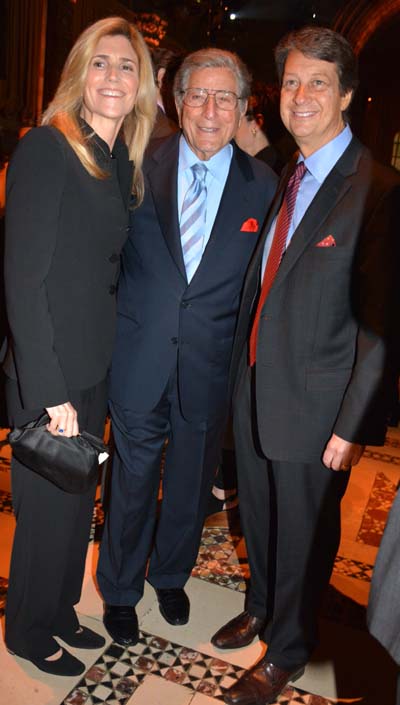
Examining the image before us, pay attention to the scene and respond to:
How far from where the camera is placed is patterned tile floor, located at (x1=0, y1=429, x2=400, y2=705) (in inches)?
73.9

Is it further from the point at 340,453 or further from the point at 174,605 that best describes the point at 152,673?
the point at 340,453

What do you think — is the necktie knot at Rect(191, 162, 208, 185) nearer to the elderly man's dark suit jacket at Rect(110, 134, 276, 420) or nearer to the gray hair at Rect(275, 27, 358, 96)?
the elderly man's dark suit jacket at Rect(110, 134, 276, 420)

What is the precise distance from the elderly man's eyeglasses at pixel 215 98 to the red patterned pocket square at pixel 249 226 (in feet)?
1.22

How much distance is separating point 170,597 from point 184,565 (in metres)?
0.12

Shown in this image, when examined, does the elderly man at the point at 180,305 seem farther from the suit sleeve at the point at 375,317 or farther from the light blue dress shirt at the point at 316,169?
the suit sleeve at the point at 375,317

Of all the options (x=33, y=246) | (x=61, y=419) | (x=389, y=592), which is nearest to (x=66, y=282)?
(x=33, y=246)

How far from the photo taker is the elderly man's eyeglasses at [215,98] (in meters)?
2.04

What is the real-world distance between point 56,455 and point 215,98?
4.11ft

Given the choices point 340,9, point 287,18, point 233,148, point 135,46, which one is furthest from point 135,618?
point 340,9

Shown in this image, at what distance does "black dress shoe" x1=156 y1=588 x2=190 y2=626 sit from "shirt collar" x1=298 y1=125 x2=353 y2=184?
5.10ft

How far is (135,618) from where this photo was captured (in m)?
2.17

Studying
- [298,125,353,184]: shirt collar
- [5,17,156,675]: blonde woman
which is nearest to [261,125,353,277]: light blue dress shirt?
[298,125,353,184]: shirt collar

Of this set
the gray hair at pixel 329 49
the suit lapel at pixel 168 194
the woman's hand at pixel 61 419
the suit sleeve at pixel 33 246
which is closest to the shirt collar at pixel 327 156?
the gray hair at pixel 329 49

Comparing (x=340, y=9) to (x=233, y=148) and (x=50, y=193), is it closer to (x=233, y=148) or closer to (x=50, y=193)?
(x=233, y=148)
